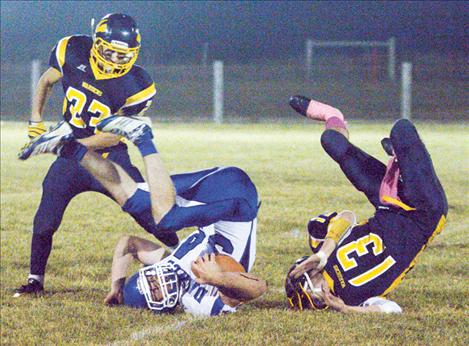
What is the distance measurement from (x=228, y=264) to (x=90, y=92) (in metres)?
1.53

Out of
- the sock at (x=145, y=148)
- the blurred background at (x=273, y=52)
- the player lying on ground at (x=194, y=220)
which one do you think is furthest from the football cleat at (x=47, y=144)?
the blurred background at (x=273, y=52)

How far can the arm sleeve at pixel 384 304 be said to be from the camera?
4777 millimetres

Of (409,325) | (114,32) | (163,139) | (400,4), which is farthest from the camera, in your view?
(400,4)

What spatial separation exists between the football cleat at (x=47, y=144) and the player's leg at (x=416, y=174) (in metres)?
1.70

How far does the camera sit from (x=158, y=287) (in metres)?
4.69

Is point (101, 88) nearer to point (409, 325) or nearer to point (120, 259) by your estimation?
point (120, 259)

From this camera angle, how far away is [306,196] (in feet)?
31.4

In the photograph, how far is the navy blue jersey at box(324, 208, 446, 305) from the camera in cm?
490

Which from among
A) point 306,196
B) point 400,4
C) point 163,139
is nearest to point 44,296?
point 306,196

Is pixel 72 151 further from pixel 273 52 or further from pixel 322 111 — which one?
pixel 273 52

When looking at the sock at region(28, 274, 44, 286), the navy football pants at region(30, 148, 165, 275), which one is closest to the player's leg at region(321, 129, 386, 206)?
the navy football pants at region(30, 148, 165, 275)

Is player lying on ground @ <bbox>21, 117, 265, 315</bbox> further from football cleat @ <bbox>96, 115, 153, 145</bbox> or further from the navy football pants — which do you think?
the navy football pants

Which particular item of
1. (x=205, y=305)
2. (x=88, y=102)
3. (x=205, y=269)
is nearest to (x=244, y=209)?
(x=205, y=269)

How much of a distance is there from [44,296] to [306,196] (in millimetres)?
4683
